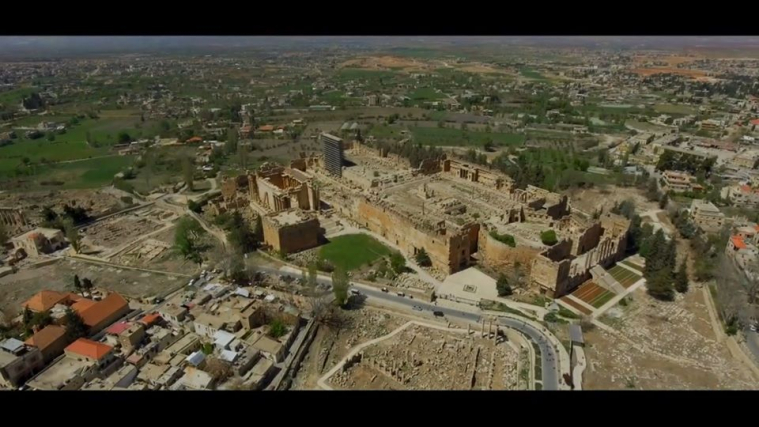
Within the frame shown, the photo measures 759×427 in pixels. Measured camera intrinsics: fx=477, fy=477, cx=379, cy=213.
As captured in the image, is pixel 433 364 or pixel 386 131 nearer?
pixel 433 364

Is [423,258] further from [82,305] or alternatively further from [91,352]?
[82,305]

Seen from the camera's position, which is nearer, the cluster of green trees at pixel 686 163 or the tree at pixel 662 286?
the tree at pixel 662 286

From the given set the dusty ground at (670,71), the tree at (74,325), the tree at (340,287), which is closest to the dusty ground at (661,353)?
the tree at (340,287)

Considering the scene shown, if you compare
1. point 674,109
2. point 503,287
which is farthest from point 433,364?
point 674,109

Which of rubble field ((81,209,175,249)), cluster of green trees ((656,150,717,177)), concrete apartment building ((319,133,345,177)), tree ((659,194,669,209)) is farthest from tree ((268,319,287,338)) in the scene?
cluster of green trees ((656,150,717,177))

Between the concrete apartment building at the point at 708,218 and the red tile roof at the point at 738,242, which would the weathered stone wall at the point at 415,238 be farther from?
the concrete apartment building at the point at 708,218

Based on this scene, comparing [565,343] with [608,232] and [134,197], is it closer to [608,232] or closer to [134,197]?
[608,232]
